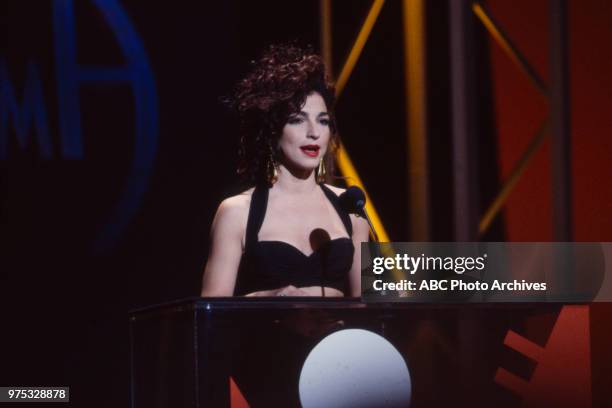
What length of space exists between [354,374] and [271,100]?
130 cm

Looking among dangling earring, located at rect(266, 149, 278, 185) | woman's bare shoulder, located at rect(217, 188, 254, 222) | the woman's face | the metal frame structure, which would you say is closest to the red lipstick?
the woman's face

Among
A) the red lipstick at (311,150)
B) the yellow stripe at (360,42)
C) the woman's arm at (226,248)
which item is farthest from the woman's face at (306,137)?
the yellow stripe at (360,42)

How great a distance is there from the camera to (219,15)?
14.4ft

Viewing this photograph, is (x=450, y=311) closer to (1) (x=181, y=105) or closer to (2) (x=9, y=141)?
(1) (x=181, y=105)

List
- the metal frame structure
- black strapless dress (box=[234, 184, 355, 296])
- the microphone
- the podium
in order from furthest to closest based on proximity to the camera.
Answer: the metal frame structure
black strapless dress (box=[234, 184, 355, 296])
the microphone
the podium

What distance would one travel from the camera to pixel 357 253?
339cm

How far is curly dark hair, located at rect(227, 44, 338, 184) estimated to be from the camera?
3.39 meters

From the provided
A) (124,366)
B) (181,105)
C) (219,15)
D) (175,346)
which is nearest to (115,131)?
(181,105)

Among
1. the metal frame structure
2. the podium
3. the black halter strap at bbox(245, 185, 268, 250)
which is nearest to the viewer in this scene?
the podium

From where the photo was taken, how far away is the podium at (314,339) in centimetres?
228

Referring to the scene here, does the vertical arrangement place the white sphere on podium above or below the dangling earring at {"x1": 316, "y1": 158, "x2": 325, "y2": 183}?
below

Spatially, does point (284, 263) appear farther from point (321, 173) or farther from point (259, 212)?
point (321, 173)

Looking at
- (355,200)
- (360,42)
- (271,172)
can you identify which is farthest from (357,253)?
(360,42)

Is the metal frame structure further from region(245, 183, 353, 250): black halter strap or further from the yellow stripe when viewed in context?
region(245, 183, 353, 250): black halter strap
